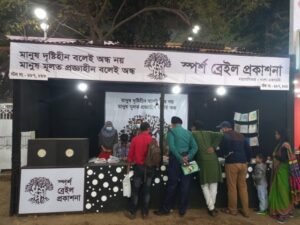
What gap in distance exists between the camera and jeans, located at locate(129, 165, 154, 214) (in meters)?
5.82

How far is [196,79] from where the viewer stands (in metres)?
6.44

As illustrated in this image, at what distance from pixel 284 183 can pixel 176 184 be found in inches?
80.3

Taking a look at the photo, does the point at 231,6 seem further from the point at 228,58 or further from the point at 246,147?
the point at 246,147

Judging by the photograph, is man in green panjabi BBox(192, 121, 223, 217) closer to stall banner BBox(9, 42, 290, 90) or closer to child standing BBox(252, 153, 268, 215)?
child standing BBox(252, 153, 268, 215)

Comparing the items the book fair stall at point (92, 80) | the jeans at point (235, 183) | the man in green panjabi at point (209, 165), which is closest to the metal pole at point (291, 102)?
the book fair stall at point (92, 80)

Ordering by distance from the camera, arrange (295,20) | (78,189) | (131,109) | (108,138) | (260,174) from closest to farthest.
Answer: (78,189), (260,174), (295,20), (108,138), (131,109)

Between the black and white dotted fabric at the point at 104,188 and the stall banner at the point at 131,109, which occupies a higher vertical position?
the stall banner at the point at 131,109

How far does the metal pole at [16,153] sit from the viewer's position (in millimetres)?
5807

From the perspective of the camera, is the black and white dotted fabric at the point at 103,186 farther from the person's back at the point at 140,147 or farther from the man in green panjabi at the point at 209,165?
the man in green panjabi at the point at 209,165

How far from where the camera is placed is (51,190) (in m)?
5.86

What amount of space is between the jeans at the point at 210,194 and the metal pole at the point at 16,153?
3.38 meters

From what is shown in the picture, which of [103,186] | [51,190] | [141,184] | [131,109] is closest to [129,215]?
[141,184]

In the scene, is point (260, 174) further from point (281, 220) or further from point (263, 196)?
point (281, 220)

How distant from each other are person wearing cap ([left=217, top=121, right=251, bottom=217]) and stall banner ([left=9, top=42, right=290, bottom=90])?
1.19m
